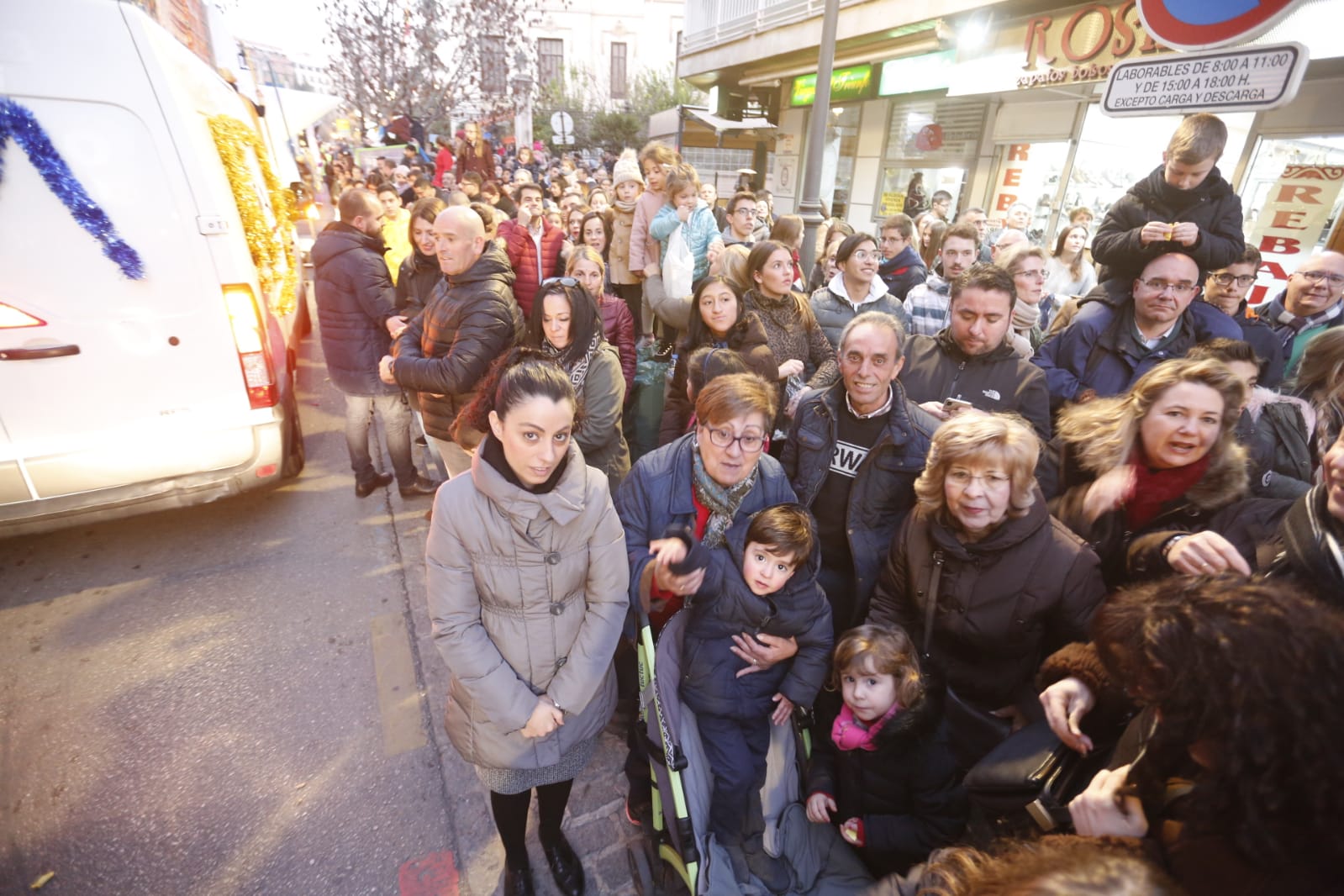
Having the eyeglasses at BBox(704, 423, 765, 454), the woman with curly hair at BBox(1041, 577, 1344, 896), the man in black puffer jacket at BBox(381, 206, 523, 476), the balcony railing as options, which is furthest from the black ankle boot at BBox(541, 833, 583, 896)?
the balcony railing

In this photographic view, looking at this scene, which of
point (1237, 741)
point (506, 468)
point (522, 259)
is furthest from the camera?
point (522, 259)

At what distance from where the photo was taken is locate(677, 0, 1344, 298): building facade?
20.9 ft

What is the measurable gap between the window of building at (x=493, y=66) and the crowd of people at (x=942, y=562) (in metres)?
21.6

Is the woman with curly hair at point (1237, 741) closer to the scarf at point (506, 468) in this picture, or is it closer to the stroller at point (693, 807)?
the stroller at point (693, 807)

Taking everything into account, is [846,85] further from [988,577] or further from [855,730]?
[855,730]

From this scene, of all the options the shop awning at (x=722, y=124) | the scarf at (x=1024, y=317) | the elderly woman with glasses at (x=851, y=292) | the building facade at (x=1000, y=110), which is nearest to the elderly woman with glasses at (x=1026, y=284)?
the scarf at (x=1024, y=317)

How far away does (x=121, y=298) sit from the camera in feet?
10.7

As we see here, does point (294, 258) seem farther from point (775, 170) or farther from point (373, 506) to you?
point (775, 170)

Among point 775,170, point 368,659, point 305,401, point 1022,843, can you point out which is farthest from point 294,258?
point 775,170

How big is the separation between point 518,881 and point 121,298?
3.60 m

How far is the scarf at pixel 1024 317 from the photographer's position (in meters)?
4.21

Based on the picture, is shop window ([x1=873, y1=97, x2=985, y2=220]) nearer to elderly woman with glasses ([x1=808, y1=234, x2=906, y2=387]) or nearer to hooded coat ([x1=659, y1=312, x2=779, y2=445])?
elderly woman with glasses ([x1=808, y1=234, x2=906, y2=387])

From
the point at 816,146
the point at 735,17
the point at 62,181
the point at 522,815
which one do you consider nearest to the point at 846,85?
the point at 735,17

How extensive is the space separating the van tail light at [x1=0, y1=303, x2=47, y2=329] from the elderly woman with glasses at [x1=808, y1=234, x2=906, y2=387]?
176 inches
